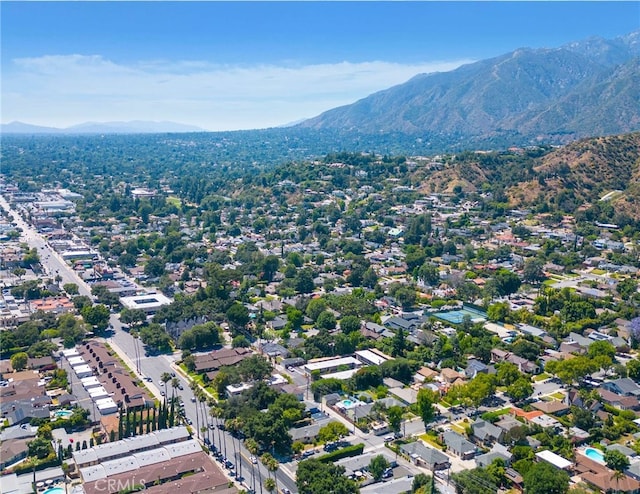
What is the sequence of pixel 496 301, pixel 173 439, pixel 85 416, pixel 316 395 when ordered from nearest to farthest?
pixel 173 439
pixel 85 416
pixel 316 395
pixel 496 301

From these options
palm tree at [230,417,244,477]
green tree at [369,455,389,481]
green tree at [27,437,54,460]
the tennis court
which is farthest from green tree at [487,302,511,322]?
green tree at [27,437,54,460]

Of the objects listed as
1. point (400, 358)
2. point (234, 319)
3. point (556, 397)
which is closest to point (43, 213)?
point (234, 319)

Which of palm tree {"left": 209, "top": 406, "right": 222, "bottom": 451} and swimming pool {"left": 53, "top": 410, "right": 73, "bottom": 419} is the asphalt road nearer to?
swimming pool {"left": 53, "top": 410, "right": 73, "bottom": 419}

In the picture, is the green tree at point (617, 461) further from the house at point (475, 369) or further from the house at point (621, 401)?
the house at point (475, 369)

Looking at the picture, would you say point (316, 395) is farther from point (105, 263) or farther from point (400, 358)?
point (105, 263)

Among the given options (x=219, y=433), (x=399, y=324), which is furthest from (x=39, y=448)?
(x=399, y=324)
